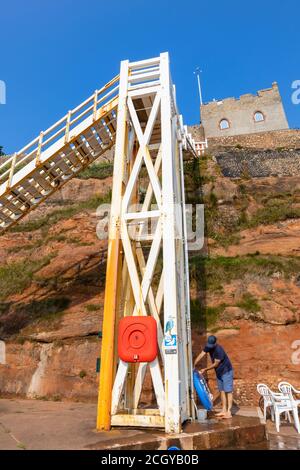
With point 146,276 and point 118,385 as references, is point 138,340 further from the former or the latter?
point 146,276

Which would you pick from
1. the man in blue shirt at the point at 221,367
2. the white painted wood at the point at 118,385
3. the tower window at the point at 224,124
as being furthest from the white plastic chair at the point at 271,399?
the tower window at the point at 224,124

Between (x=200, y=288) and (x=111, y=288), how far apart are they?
5.73 meters

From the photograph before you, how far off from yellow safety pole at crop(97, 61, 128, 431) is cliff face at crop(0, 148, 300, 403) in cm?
365

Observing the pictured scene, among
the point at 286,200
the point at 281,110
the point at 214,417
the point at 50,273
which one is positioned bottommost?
the point at 214,417

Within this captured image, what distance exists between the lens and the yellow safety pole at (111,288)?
20.4 feet

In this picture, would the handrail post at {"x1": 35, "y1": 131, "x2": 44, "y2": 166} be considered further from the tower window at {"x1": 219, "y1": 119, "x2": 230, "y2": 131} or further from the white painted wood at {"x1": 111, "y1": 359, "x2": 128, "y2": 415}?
the tower window at {"x1": 219, "y1": 119, "x2": 230, "y2": 131}

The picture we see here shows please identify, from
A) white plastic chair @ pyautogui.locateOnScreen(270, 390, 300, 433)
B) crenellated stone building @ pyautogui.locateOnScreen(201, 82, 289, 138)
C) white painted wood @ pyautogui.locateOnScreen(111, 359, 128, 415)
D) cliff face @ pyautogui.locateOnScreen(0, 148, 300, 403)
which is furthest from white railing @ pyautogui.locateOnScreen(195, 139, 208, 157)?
white painted wood @ pyautogui.locateOnScreen(111, 359, 128, 415)

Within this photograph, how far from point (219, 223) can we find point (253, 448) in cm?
1072

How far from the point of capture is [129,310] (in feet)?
26.5

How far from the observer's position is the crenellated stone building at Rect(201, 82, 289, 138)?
32750 mm

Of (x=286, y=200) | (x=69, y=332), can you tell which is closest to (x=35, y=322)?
(x=69, y=332)

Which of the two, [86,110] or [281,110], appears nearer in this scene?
[86,110]

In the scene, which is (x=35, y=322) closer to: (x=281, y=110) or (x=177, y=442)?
(x=177, y=442)

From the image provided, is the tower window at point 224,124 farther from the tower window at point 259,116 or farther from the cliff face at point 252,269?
the cliff face at point 252,269
